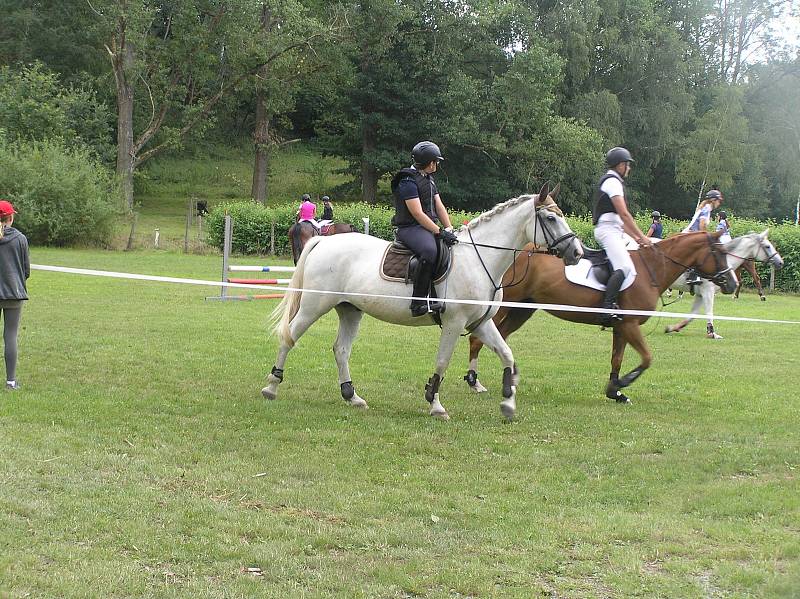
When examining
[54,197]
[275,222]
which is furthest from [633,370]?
[54,197]

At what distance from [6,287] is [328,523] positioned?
5051 mm

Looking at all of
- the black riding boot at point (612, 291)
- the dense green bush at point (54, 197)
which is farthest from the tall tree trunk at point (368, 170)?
the black riding boot at point (612, 291)

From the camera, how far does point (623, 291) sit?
10.7 metres

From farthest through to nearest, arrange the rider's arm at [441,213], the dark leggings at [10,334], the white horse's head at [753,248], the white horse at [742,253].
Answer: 1. the white horse's head at [753,248]
2. the white horse at [742,253]
3. the rider's arm at [441,213]
4. the dark leggings at [10,334]

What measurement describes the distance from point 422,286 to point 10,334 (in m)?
4.28

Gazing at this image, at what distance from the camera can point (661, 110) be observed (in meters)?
57.8

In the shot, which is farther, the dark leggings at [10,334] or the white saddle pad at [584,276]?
the white saddle pad at [584,276]

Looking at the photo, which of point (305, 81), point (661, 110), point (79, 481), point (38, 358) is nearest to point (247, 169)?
point (305, 81)

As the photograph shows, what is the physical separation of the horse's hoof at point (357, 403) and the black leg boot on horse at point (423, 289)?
3.65 feet

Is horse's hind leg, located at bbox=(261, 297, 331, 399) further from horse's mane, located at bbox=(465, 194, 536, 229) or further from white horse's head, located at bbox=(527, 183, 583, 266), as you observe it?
white horse's head, located at bbox=(527, 183, 583, 266)

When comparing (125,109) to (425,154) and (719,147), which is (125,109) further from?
(425,154)

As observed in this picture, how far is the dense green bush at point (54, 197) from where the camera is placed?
33.2m

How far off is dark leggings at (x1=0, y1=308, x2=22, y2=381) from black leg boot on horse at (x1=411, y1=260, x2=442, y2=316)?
4015 mm

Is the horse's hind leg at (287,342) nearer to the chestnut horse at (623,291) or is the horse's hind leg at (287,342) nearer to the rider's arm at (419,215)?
the rider's arm at (419,215)
